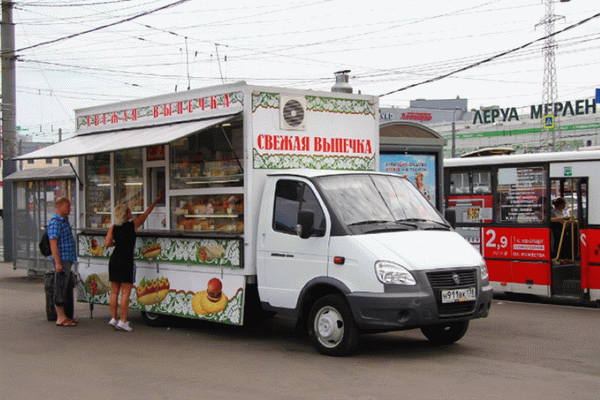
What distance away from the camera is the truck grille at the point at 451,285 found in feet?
29.4

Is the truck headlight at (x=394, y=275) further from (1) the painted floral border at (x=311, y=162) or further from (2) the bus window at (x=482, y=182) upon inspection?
(2) the bus window at (x=482, y=182)

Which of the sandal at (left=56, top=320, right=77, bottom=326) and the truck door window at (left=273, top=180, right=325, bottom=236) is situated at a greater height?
the truck door window at (left=273, top=180, right=325, bottom=236)

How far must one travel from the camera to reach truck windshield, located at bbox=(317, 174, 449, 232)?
966cm

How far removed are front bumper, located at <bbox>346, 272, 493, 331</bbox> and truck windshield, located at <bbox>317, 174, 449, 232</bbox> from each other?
0.86 metres

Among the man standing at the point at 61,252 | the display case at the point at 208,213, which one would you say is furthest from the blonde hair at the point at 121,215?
the man standing at the point at 61,252

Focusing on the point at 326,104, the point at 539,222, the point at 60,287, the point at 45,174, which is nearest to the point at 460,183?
the point at 539,222

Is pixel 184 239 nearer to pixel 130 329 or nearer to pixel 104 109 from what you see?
pixel 130 329

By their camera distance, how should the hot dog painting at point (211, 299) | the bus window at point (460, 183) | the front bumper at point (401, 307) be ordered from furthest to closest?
the bus window at point (460, 183) < the hot dog painting at point (211, 299) < the front bumper at point (401, 307)

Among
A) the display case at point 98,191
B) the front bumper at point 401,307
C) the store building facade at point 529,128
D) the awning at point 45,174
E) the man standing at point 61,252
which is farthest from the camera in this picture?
the store building facade at point 529,128

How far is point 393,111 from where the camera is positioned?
88875mm

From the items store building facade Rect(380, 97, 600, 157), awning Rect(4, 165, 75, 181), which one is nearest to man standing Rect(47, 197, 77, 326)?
awning Rect(4, 165, 75, 181)

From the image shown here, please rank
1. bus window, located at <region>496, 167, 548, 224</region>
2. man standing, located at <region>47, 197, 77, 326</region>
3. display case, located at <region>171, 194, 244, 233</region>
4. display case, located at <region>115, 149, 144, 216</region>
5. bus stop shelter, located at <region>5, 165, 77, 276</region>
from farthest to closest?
bus stop shelter, located at <region>5, 165, 77, 276</region>, bus window, located at <region>496, 167, 548, 224</region>, display case, located at <region>115, 149, 144, 216</region>, man standing, located at <region>47, 197, 77, 326</region>, display case, located at <region>171, 194, 244, 233</region>

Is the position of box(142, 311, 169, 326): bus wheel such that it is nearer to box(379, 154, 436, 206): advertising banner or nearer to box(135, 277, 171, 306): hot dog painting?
box(135, 277, 171, 306): hot dog painting

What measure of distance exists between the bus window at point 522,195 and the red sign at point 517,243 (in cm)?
19
